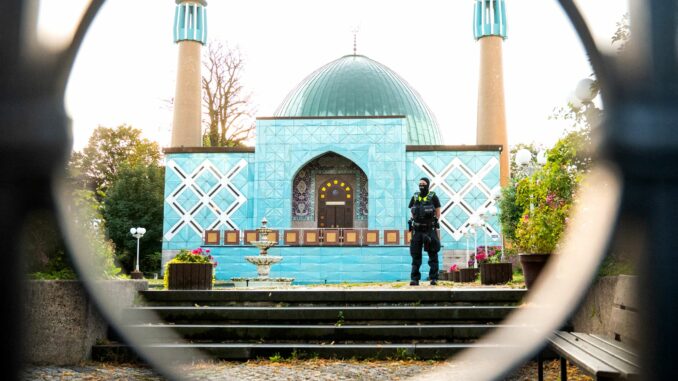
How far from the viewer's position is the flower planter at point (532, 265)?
6.86 m

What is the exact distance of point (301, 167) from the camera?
2531 centimetres

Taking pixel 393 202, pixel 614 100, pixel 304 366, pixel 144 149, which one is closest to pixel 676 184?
pixel 614 100

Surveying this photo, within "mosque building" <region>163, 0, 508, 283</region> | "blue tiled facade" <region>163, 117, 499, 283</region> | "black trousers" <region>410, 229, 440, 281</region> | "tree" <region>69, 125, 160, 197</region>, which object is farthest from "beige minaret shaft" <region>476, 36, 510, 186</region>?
"black trousers" <region>410, 229, 440, 281</region>

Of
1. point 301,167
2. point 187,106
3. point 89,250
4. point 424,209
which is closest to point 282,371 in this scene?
point 89,250

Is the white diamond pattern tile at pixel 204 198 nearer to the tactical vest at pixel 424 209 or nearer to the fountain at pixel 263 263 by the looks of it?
the fountain at pixel 263 263

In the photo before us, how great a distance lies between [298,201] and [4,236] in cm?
2548

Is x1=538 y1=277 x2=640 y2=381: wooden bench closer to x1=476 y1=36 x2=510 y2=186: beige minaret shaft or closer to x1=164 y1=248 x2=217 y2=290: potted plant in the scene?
x1=164 y1=248 x2=217 y2=290: potted plant

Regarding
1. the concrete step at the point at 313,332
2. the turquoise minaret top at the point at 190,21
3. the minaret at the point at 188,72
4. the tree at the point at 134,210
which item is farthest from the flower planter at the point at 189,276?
the tree at the point at 134,210

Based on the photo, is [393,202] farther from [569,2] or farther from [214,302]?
[569,2]

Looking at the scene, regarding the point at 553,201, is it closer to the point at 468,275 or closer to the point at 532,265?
the point at 532,265

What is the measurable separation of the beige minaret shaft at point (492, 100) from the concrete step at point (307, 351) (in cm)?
2355

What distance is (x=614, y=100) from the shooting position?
122cm

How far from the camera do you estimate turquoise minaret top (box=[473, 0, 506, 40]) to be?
29.5 metres

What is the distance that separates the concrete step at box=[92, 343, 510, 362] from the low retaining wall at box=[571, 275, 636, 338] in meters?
1.01
